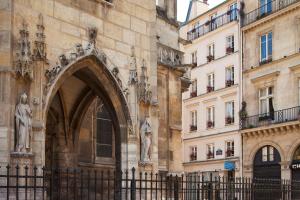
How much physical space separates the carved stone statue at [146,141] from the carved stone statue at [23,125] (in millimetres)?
3638

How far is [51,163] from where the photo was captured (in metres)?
17.2

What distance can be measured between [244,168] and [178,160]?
49.5 feet

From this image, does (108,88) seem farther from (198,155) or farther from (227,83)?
(198,155)

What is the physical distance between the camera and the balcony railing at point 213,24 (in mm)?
34469

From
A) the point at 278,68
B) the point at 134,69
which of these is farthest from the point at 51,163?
the point at 278,68

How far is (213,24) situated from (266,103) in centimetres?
792

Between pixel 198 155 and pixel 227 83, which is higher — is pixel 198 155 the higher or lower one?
the lower one

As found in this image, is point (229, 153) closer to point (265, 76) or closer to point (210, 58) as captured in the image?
point (265, 76)

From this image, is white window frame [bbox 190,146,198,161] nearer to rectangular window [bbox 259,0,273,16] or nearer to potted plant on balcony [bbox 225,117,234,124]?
potted plant on balcony [bbox 225,117,234,124]

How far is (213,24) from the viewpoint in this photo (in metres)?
36.7

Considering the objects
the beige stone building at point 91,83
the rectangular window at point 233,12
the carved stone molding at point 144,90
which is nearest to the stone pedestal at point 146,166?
the beige stone building at point 91,83

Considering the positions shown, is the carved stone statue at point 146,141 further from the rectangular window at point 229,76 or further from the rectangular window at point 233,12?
the rectangular window at point 233,12

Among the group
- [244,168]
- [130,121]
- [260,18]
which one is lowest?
[244,168]

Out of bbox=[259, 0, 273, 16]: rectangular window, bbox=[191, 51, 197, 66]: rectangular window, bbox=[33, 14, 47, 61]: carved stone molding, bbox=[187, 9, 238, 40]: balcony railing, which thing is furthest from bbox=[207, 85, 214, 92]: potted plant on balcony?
bbox=[33, 14, 47, 61]: carved stone molding
